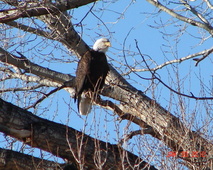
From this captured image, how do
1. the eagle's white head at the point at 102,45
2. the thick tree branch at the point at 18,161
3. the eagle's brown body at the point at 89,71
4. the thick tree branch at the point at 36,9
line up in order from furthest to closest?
the eagle's white head at the point at 102,45
the eagle's brown body at the point at 89,71
the thick tree branch at the point at 18,161
the thick tree branch at the point at 36,9

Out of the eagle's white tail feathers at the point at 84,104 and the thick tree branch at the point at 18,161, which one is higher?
the eagle's white tail feathers at the point at 84,104

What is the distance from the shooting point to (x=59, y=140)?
413cm

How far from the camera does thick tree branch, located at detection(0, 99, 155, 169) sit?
4.04 metres

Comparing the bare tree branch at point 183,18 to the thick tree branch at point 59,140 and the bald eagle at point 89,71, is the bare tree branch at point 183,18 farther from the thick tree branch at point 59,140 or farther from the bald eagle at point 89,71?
the thick tree branch at point 59,140

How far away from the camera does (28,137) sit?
162 inches

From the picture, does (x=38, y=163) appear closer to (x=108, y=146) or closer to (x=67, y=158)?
(x=67, y=158)

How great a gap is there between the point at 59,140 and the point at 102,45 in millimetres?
3062

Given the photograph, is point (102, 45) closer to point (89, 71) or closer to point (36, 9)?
point (89, 71)

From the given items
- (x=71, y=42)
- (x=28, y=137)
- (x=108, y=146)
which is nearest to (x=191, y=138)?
(x=108, y=146)

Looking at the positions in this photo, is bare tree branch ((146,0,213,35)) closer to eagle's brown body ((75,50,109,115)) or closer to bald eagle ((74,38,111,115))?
bald eagle ((74,38,111,115))

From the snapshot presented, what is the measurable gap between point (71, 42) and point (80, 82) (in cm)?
83

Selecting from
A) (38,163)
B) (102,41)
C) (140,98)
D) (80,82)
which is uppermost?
(102,41)

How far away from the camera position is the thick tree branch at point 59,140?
4.04m

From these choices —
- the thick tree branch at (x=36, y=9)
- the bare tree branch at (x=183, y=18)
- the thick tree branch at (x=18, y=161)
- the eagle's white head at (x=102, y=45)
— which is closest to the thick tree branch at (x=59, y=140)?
the thick tree branch at (x=18, y=161)
